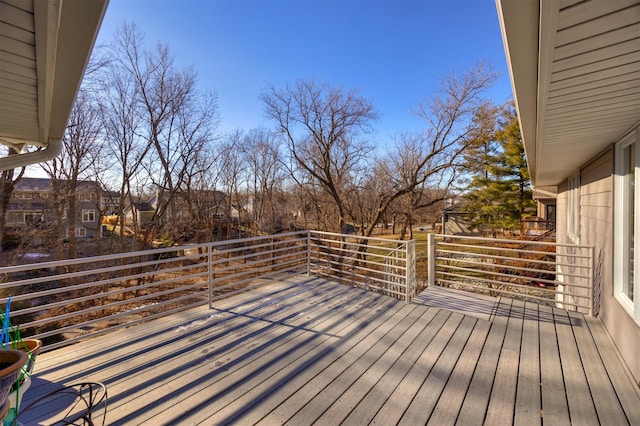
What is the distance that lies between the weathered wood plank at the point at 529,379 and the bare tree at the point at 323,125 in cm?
813

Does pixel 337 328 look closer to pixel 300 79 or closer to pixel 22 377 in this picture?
pixel 22 377

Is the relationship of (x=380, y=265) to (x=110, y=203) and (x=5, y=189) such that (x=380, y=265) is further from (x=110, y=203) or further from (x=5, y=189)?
(x=110, y=203)

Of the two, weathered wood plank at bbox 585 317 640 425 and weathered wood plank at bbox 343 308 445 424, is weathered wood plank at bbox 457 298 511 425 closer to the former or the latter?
weathered wood plank at bbox 343 308 445 424

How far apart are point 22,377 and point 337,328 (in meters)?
2.30

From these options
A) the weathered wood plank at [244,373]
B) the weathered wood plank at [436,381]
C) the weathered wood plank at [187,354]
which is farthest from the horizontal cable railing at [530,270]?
the weathered wood plank at [187,354]

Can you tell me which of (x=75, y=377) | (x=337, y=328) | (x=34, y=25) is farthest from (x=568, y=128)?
(x=75, y=377)

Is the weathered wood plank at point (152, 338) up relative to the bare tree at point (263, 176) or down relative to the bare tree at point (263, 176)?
down

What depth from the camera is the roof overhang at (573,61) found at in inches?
36.2

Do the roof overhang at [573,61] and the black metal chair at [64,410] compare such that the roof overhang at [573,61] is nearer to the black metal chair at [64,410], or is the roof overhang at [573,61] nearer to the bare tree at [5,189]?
the black metal chair at [64,410]

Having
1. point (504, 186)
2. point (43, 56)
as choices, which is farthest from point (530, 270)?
point (504, 186)

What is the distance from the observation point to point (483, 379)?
2105 mm

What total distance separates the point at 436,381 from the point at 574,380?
105cm

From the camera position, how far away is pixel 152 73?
31.3 ft

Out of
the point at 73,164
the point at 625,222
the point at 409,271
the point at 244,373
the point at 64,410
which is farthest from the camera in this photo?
the point at 73,164
